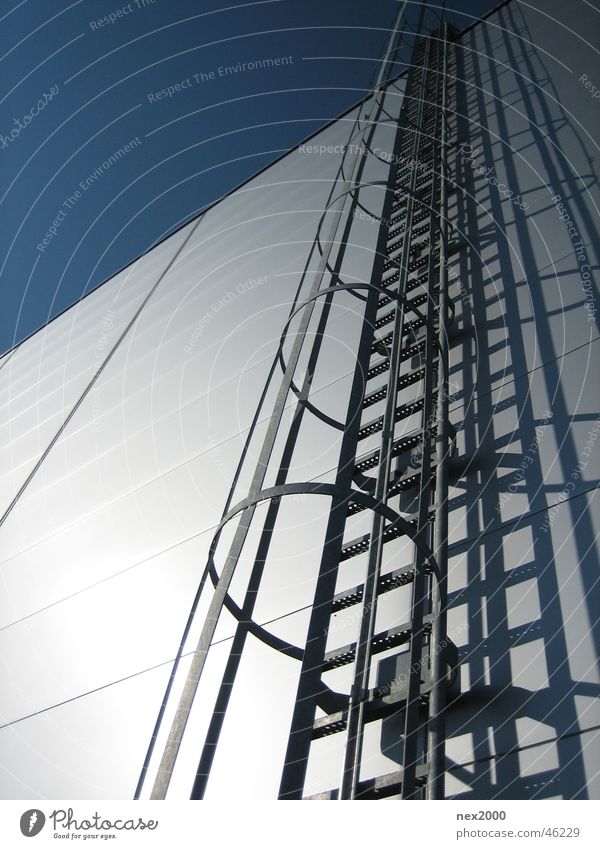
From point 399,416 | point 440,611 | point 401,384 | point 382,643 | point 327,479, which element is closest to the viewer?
point 440,611

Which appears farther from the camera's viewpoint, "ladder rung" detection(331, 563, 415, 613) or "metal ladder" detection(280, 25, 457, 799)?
"ladder rung" detection(331, 563, 415, 613)

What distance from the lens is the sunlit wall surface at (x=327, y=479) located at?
10.4ft

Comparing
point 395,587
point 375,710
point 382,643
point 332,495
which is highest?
point 332,495

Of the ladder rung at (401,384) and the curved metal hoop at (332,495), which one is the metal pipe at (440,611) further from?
the ladder rung at (401,384)

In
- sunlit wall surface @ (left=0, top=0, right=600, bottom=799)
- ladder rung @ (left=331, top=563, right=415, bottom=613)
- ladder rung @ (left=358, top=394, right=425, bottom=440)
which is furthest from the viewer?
ladder rung @ (left=358, top=394, right=425, bottom=440)

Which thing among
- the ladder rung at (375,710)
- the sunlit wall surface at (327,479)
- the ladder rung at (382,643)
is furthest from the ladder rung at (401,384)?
the ladder rung at (375,710)

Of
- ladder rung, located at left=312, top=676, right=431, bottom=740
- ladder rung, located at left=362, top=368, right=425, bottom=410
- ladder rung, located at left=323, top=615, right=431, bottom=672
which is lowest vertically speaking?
ladder rung, located at left=312, top=676, right=431, bottom=740

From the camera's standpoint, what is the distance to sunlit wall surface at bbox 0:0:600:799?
10.4 feet

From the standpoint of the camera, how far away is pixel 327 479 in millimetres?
4840

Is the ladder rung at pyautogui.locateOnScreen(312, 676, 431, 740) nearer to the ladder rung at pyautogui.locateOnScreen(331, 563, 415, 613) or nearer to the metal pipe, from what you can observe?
the metal pipe

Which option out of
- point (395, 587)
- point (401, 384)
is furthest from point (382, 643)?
point (401, 384)

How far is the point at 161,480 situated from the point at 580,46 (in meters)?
5.53

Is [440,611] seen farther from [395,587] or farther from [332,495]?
[332,495]

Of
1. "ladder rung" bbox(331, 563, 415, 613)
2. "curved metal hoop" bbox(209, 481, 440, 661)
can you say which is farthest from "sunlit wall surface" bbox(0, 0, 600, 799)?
"curved metal hoop" bbox(209, 481, 440, 661)
